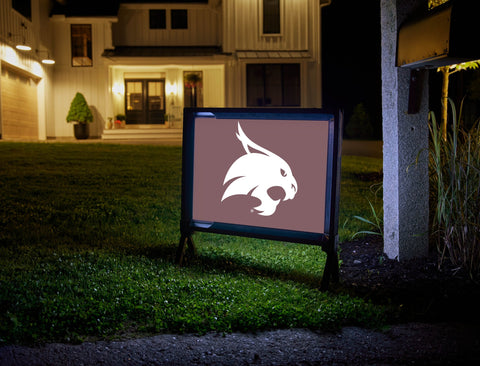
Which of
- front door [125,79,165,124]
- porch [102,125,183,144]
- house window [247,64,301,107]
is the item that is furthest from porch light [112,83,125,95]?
house window [247,64,301,107]

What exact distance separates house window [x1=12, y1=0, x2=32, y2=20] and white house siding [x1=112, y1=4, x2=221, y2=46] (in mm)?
4716

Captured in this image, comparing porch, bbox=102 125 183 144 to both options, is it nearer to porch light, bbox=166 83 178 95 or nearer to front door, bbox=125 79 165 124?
porch light, bbox=166 83 178 95

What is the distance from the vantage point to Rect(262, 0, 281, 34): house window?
25359mm

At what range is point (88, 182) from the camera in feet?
27.7

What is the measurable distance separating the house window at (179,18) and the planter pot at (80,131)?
741 cm

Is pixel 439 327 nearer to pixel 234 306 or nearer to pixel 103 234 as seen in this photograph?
pixel 234 306

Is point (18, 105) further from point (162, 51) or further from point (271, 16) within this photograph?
point (271, 16)

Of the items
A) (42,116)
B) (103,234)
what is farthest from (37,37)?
(103,234)

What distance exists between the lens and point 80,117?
23.2m

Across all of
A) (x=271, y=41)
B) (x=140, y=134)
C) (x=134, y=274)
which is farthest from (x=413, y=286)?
(x=271, y=41)

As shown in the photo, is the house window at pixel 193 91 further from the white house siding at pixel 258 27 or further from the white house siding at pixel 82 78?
the white house siding at pixel 82 78

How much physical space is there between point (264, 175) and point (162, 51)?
22327 millimetres

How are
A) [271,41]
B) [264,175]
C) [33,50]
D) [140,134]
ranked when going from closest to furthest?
[264,175], [33,50], [140,134], [271,41]

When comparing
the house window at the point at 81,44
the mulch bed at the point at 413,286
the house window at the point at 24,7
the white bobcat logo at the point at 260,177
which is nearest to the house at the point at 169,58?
the house window at the point at 81,44
